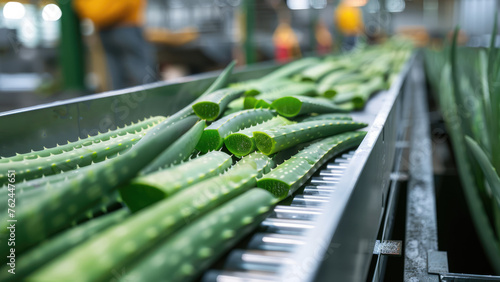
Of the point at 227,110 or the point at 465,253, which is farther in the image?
the point at 465,253

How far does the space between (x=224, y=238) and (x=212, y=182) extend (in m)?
0.11

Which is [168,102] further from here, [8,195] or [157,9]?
[157,9]

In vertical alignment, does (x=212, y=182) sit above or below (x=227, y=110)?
below

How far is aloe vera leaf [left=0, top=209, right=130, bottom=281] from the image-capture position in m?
0.53

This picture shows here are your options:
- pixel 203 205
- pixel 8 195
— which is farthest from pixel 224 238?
pixel 8 195

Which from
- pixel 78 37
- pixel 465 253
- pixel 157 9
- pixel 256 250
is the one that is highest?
pixel 157 9

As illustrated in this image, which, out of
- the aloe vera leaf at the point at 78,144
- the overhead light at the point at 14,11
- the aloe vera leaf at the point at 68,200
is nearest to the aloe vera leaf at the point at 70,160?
the aloe vera leaf at the point at 78,144

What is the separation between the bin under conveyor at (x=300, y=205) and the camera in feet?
1.67

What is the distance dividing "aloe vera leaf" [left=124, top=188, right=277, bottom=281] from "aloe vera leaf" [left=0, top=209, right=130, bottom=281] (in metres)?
0.11

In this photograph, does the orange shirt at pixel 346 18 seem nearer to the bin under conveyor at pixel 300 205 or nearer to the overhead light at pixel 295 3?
the overhead light at pixel 295 3

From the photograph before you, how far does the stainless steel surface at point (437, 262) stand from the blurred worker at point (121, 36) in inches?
108

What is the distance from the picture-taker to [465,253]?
1.44 meters

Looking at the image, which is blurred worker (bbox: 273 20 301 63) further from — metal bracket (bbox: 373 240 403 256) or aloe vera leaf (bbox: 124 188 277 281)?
aloe vera leaf (bbox: 124 188 277 281)

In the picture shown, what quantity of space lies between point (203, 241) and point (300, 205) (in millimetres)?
296
